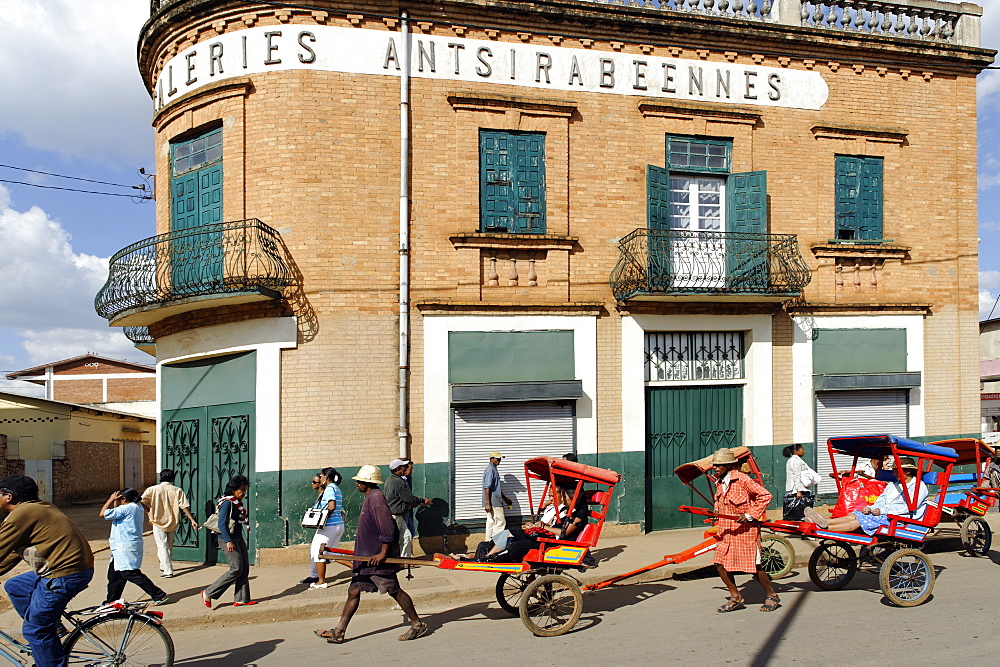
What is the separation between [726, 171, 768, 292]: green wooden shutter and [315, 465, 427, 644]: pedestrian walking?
7857 mm

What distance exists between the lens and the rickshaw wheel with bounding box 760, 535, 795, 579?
9.73 metres

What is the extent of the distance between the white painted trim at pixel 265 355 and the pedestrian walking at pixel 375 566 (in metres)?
4.18

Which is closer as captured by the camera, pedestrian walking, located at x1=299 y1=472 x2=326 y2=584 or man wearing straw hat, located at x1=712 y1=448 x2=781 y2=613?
man wearing straw hat, located at x1=712 y1=448 x2=781 y2=613

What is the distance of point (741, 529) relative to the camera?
8.04m

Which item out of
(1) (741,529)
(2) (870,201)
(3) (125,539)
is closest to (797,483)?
(1) (741,529)

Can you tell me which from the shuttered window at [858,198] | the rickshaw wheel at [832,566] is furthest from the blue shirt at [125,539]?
the shuttered window at [858,198]

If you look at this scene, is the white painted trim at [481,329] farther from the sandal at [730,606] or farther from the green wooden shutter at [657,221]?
the sandal at [730,606]

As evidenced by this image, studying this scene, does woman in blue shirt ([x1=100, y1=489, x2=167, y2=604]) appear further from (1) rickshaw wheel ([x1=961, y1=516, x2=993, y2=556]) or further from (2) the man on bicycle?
(1) rickshaw wheel ([x1=961, y1=516, x2=993, y2=556])

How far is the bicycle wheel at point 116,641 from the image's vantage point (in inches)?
237

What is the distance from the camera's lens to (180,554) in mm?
12227

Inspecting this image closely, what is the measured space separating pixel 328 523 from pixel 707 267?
740 cm

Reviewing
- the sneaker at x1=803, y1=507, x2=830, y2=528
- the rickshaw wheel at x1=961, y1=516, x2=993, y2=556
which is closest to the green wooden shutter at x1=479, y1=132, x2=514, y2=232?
the sneaker at x1=803, y1=507, x2=830, y2=528

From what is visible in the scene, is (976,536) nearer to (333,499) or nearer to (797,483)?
(797,483)

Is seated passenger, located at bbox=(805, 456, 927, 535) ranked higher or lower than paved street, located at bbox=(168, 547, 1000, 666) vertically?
higher
